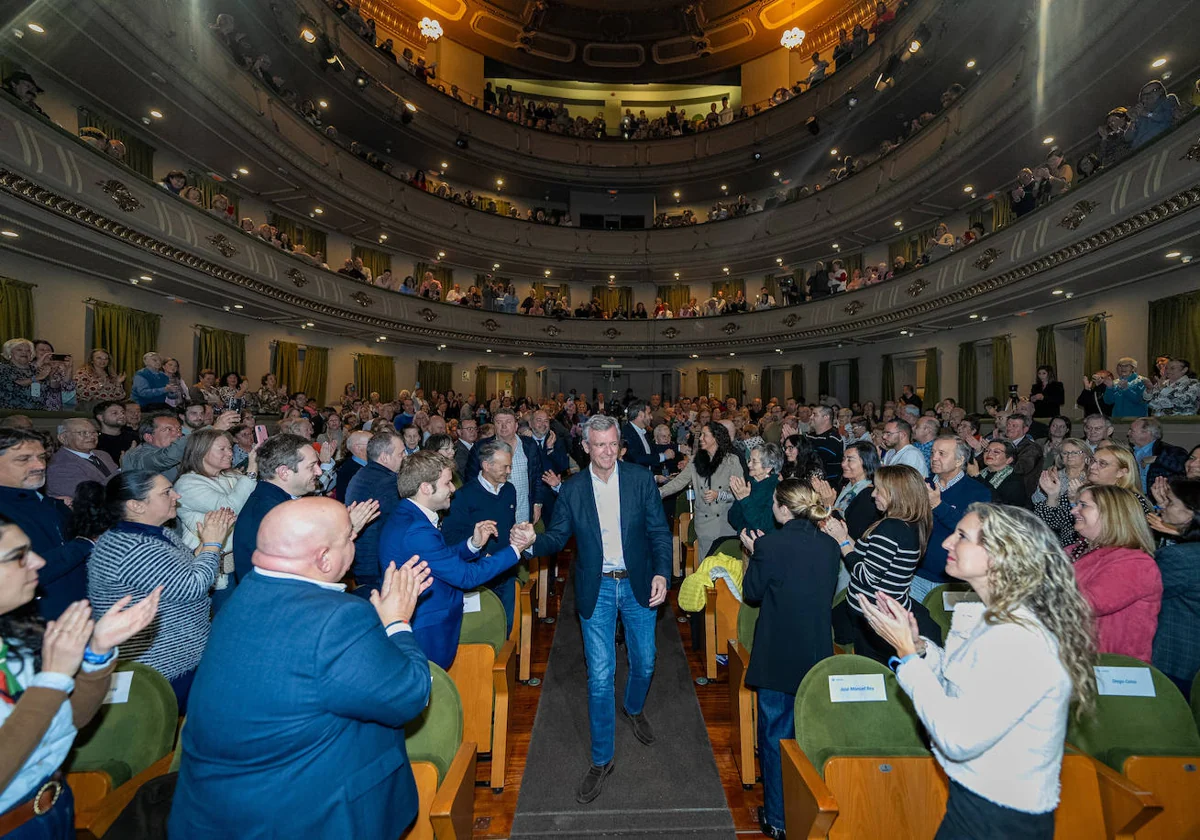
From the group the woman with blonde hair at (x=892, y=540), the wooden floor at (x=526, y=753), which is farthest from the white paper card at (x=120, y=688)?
the woman with blonde hair at (x=892, y=540)

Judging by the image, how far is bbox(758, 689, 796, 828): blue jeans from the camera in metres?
2.59

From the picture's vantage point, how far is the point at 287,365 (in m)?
14.2

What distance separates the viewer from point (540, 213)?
20531mm

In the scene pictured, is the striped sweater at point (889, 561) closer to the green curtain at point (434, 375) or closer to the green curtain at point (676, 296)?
the green curtain at point (434, 375)

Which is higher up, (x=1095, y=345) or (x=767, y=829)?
(x=1095, y=345)

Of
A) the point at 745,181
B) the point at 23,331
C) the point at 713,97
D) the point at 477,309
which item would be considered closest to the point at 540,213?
the point at 477,309

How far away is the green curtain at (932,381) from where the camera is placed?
14.7 metres

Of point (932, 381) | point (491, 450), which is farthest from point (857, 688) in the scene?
point (932, 381)

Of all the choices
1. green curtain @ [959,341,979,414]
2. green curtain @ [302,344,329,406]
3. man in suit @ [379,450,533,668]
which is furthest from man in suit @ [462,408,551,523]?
green curtain @ [959,341,979,414]

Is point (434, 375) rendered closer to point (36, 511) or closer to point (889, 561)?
point (36, 511)

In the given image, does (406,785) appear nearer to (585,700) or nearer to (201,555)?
(201,555)

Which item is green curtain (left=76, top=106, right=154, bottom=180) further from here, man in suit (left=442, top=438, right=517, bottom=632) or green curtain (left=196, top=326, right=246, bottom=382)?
man in suit (left=442, top=438, right=517, bottom=632)

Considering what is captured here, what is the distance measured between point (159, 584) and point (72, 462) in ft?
8.70

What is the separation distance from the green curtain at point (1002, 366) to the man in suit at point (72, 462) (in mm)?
15083
